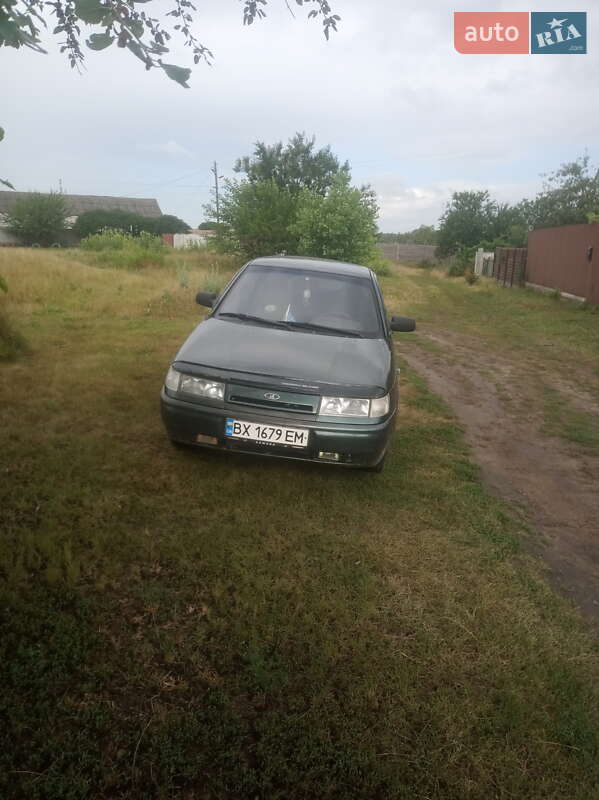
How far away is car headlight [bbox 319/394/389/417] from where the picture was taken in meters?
3.48

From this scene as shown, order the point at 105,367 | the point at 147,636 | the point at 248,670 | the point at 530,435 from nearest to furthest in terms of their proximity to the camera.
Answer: the point at 248,670, the point at 147,636, the point at 530,435, the point at 105,367

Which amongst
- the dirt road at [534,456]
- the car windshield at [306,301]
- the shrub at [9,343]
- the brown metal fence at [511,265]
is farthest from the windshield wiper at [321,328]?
the brown metal fence at [511,265]

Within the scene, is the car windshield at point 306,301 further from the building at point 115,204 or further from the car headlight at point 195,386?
the building at point 115,204

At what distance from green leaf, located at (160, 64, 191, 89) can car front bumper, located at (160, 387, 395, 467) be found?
186 cm

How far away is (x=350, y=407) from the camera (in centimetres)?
352

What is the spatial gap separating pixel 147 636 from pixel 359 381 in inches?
78.4

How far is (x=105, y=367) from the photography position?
7.12 m

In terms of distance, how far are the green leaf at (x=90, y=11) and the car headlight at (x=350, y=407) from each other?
2.22 meters

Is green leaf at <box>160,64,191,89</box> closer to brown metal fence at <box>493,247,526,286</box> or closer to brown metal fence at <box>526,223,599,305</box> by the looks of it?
brown metal fence at <box>526,223,599,305</box>

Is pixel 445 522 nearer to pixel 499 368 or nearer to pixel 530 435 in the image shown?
pixel 530 435

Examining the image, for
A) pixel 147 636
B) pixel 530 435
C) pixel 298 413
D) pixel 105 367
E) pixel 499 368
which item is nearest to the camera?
pixel 147 636

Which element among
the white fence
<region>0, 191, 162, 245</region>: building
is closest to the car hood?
the white fence

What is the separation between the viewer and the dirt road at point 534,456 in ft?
11.2

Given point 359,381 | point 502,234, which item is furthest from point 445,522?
point 502,234
